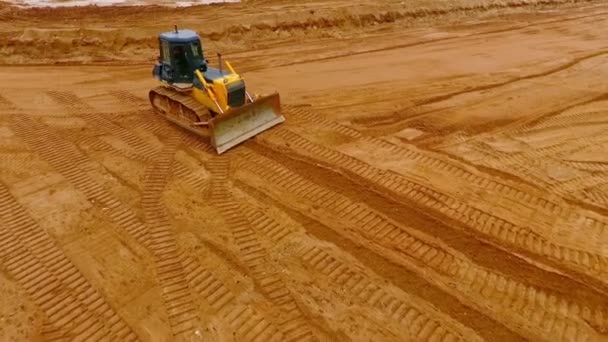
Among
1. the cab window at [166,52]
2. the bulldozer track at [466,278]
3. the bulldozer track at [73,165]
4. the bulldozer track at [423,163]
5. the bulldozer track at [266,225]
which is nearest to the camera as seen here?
the bulldozer track at [466,278]

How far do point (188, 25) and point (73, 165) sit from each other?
6.72m

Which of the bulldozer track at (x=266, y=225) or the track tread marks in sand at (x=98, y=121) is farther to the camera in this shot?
the track tread marks in sand at (x=98, y=121)

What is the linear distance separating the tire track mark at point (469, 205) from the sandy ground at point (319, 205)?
0.10 feet

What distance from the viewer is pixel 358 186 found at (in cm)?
617

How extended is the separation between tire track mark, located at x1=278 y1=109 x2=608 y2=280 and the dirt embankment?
19.0 ft

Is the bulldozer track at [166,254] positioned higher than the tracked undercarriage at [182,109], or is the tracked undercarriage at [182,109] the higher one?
the tracked undercarriage at [182,109]

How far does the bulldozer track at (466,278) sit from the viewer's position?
4348mm

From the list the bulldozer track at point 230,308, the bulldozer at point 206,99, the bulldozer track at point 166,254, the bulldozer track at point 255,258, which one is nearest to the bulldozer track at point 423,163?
the bulldozer at point 206,99

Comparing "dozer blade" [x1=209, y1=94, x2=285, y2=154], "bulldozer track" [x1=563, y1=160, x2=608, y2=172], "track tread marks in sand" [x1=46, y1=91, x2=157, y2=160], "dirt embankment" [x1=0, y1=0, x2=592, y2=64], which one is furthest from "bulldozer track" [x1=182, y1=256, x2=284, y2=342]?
"dirt embankment" [x1=0, y1=0, x2=592, y2=64]

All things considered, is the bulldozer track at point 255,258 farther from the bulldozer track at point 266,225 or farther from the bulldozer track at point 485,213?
the bulldozer track at point 485,213

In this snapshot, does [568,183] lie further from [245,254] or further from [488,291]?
[245,254]

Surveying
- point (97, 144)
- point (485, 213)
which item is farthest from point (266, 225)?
point (97, 144)

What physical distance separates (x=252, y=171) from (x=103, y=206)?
2078mm

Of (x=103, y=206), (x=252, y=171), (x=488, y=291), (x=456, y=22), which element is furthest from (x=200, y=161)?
(x=456, y=22)
